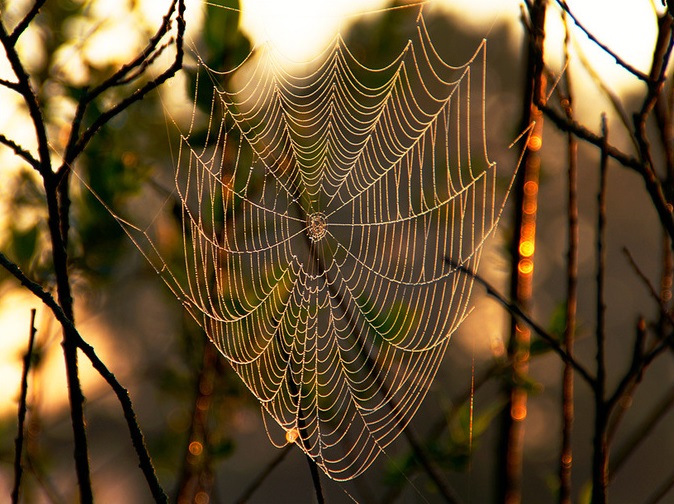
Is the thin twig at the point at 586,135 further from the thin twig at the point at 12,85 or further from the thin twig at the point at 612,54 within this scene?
the thin twig at the point at 12,85

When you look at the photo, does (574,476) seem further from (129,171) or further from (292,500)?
(129,171)

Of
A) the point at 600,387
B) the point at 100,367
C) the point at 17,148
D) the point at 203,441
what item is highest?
the point at 17,148

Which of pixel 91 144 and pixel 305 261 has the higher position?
pixel 305 261

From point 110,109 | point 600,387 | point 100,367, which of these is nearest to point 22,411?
point 100,367

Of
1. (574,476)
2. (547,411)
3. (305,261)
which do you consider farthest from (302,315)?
(547,411)

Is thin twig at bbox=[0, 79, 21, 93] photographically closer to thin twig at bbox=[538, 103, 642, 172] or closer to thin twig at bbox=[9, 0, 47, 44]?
thin twig at bbox=[9, 0, 47, 44]

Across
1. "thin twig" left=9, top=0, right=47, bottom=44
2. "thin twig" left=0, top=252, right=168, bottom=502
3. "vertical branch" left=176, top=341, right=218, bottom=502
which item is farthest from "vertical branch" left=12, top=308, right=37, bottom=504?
"vertical branch" left=176, top=341, right=218, bottom=502

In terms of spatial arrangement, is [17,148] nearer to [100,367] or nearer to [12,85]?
[12,85]

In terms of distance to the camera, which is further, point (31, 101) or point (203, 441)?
point (203, 441)

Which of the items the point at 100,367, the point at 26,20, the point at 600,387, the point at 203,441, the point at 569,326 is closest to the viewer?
the point at 100,367

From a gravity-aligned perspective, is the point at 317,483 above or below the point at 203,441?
→ below

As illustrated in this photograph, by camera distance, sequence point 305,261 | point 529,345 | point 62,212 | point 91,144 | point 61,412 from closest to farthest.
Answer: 1. point 62,212
2. point 529,345
3. point 91,144
4. point 305,261
5. point 61,412
